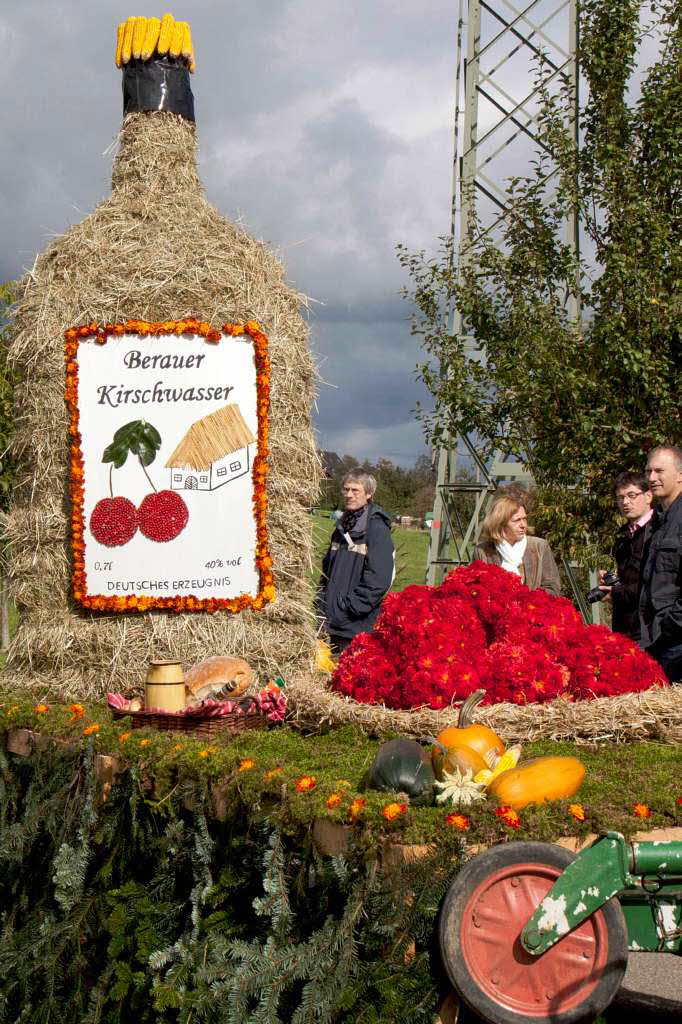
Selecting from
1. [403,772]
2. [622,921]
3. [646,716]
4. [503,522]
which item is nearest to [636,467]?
[503,522]

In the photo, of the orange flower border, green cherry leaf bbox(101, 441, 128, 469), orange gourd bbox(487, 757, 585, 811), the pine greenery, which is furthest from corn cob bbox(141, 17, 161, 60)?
orange gourd bbox(487, 757, 585, 811)

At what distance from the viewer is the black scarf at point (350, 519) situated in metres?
5.90

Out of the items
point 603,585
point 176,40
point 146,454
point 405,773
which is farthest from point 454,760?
point 176,40

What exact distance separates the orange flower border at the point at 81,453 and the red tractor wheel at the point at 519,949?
313 cm

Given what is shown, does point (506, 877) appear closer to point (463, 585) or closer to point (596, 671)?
point (596, 671)

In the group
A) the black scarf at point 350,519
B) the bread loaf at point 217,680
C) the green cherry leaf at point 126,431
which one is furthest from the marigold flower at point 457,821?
the green cherry leaf at point 126,431

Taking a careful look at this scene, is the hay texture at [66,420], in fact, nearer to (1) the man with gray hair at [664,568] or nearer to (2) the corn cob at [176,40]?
(2) the corn cob at [176,40]

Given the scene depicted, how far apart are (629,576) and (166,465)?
8.60 ft

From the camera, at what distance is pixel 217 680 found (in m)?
5.03

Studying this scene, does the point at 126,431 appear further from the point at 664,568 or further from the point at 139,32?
the point at 664,568

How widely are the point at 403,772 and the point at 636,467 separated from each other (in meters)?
6.08

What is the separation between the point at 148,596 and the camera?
18.1ft

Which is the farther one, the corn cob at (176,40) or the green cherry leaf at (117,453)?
the corn cob at (176,40)

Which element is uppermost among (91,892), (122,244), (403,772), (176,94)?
(176,94)
